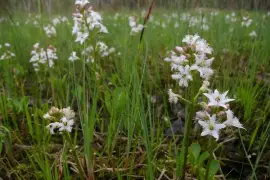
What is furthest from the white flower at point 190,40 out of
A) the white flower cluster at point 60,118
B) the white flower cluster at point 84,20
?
the white flower cluster at point 84,20

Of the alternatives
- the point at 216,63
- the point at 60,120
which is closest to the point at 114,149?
the point at 60,120

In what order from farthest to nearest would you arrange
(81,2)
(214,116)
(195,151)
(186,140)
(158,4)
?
(158,4)
(81,2)
(195,151)
(186,140)
(214,116)

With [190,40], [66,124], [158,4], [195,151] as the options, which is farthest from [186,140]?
[158,4]


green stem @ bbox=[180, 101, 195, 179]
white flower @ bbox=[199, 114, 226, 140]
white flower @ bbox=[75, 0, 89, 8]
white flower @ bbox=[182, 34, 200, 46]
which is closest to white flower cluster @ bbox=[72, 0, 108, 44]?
white flower @ bbox=[75, 0, 89, 8]

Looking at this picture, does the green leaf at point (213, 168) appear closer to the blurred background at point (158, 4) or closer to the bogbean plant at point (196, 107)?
the bogbean plant at point (196, 107)

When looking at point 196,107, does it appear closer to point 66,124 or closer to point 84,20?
point 66,124

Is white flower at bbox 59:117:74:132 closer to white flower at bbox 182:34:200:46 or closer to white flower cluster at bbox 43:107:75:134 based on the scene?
white flower cluster at bbox 43:107:75:134

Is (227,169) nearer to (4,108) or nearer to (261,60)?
(4,108)

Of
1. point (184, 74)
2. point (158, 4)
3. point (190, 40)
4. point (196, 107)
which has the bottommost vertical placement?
point (196, 107)
